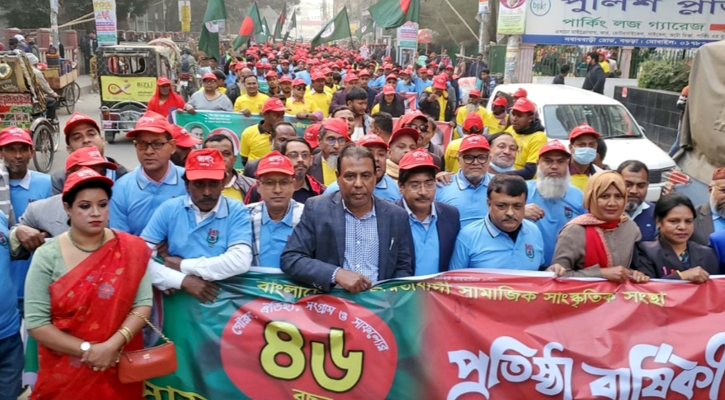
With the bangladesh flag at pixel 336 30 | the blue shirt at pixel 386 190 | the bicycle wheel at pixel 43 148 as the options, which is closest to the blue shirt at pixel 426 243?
the blue shirt at pixel 386 190

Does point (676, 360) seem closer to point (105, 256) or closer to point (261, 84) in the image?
point (105, 256)

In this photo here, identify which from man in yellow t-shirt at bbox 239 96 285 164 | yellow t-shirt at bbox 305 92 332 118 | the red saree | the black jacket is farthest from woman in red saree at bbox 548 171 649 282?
Answer: the black jacket

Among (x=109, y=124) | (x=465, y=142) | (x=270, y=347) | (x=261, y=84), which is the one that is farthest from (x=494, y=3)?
(x=270, y=347)

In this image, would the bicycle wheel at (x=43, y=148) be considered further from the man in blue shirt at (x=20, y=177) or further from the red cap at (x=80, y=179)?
the red cap at (x=80, y=179)

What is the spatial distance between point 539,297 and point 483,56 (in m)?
23.9

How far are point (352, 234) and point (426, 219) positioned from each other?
66cm

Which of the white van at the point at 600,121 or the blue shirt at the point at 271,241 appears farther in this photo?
the white van at the point at 600,121

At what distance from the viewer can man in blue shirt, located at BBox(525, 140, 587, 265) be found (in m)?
5.32

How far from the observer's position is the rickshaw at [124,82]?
16.8 meters

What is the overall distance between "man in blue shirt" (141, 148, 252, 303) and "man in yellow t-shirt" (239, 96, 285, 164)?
400cm

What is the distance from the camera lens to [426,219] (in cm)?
457

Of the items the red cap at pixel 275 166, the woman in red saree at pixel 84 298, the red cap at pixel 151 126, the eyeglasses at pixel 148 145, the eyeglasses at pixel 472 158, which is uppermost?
the red cap at pixel 151 126

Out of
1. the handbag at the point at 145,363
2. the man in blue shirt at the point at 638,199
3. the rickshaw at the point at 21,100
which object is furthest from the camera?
the rickshaw at the point at 21,100

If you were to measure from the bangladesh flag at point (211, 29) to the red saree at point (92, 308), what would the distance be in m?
16.0
